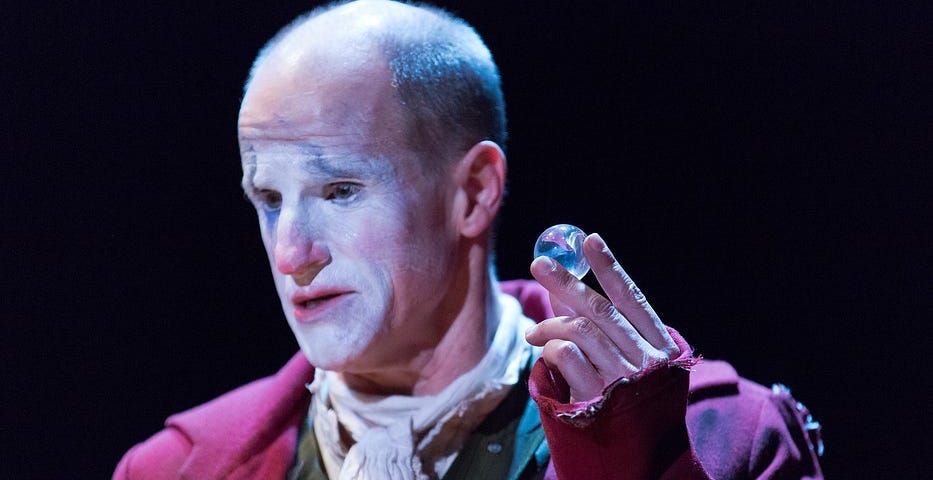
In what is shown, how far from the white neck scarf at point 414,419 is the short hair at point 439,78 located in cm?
32

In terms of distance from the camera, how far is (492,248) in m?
1.76

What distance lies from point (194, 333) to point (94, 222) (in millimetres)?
330

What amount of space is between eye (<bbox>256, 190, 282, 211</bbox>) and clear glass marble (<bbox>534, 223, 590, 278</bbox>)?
1.64 ft

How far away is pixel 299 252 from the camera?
1517 millimetres

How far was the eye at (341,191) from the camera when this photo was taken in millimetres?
1554

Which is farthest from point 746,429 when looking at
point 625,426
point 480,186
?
point 480,186

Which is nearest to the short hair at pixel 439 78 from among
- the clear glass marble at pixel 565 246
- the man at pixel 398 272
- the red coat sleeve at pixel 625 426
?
the man at pixel 398 272

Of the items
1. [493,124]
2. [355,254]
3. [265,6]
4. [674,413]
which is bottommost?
[674,413]

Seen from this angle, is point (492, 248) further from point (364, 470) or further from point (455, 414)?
point (364, 470)

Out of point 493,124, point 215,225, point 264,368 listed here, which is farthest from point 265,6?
point 264,368

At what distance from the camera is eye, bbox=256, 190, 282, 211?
5.22 feet

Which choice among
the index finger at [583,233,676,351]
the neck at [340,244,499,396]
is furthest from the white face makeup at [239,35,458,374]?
the index finger at [583,233,676,351]

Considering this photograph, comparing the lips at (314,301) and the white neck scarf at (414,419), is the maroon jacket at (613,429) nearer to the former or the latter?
the white neck scarf at (414,419)

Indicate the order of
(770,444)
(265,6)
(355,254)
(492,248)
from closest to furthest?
(355,254) → (770,444) → (492,248) → (265,6)
